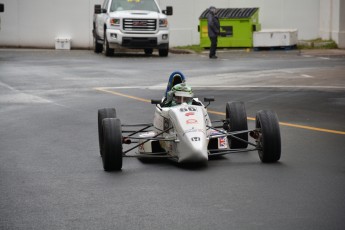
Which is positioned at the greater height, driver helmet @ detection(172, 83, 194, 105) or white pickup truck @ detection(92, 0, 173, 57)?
white pickup truck @ detection(92, 0, 173, 57)

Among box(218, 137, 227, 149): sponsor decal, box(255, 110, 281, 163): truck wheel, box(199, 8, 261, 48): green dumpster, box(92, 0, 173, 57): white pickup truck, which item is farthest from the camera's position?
box(199, 8, 261, 48): green dumpster

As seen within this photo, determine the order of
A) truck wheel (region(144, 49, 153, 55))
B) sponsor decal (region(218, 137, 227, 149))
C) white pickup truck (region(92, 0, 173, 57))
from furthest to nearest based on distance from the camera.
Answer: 1. truck wheel (region(144, 49, 153, 55))
2. white pickup truck (region(92, 0, 173, 57))
3. sponsor decal (region(218, 137, 227, 149))

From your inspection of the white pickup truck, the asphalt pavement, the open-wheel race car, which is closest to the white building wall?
the white pickup truck

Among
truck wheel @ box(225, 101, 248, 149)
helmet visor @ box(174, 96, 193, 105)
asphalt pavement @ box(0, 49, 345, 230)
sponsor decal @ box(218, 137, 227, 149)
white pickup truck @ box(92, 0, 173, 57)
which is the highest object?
white pickup truck @ box(92, 0, 173, 57)

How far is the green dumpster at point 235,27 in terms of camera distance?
131 feet

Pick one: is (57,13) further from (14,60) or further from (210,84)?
(210,84)

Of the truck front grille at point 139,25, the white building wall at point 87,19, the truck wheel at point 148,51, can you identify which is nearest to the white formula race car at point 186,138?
the truck front grille at point 139,25

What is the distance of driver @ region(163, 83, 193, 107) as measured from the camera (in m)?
12.6

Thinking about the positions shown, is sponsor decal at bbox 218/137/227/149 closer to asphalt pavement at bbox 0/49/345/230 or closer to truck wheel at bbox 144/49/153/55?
asphalt pavement at bbox 0/49/345/230

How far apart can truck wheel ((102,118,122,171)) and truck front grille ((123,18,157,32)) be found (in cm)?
2457

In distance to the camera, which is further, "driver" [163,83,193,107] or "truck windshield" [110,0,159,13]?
"truck windshield" [110,0,159,13]

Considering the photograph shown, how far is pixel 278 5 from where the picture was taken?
4231cm

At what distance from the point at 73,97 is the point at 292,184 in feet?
36.7

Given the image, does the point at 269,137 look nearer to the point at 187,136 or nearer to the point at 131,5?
the point at 187,136
